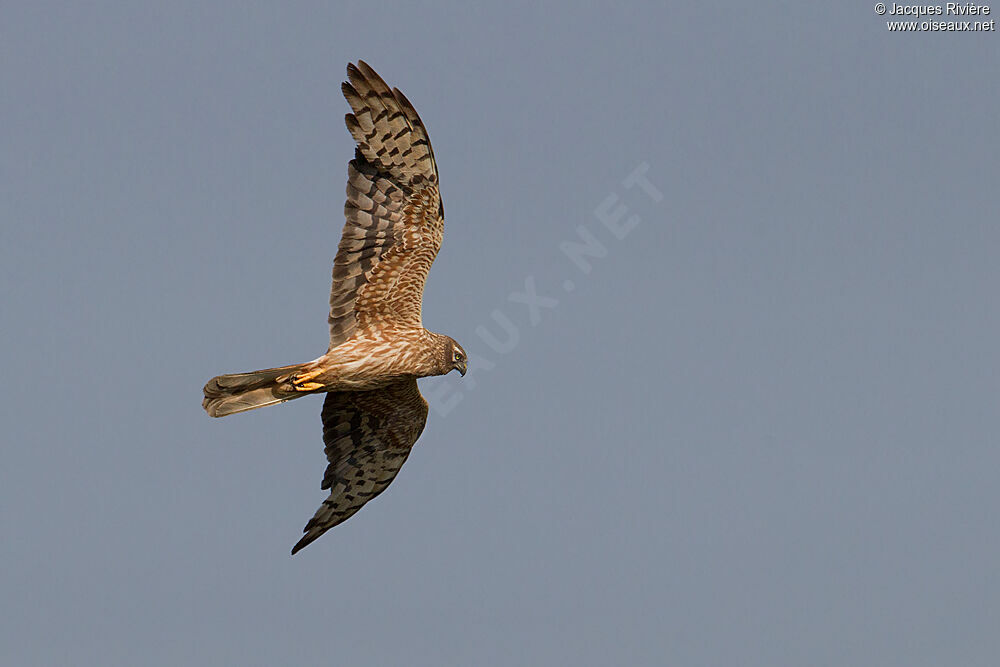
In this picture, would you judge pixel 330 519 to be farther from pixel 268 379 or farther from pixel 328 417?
pixel 268 379

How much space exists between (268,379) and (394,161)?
10.2ft

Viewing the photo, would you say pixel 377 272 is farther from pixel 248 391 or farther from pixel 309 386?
pixel 248 391

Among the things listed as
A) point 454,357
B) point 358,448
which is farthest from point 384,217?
point 358,448

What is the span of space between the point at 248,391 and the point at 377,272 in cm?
221

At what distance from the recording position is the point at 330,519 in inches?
765

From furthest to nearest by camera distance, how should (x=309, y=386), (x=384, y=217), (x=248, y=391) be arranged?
(x=384, y=217) < (x=309, y=386) < (x=248, y=391)

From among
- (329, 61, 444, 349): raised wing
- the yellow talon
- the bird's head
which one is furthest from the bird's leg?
the bird's head

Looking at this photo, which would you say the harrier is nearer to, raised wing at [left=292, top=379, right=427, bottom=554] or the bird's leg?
the bird's leg

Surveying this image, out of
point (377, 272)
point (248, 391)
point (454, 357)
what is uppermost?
point (377, 272)

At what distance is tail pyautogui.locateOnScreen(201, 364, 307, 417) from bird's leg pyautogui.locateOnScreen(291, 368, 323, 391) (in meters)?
0.07

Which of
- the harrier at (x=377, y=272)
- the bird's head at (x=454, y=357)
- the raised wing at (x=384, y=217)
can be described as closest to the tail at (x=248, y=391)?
the harrier at (x=377, y=272)

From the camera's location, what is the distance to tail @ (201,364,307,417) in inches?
660

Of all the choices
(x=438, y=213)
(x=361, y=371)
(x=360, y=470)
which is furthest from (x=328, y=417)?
(x=438, y=213)

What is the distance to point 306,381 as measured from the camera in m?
17.1
